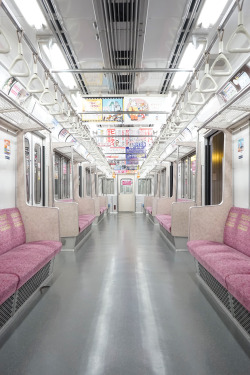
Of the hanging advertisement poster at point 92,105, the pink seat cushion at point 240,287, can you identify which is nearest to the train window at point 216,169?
the hanging advertisement poster at point 92,105

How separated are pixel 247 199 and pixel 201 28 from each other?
8.12ft

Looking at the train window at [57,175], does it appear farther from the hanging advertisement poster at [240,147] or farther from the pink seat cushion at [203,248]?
the hanging advertisement poster at [240,147]

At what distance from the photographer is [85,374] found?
1.57m

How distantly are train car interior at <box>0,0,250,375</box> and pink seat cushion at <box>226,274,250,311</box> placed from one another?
2 cm

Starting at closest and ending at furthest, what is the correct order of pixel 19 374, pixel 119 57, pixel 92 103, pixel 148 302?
pixel 19 374 < pixel 148 302 < pixel 119 57 < pixel 92 103

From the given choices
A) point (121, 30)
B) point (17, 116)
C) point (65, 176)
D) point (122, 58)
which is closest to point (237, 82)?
point (121, 30)

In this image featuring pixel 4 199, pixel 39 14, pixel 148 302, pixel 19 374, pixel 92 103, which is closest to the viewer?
pixel 19 374

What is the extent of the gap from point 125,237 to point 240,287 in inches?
190

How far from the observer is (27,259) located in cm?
261

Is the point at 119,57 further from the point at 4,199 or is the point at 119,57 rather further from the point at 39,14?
the point at 4,199

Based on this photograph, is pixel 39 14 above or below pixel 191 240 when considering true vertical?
above

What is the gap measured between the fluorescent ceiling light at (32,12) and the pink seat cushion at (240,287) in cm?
364

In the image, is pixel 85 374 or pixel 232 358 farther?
pixel 232 358

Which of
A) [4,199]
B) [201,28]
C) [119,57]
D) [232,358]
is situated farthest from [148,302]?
[119,57]
